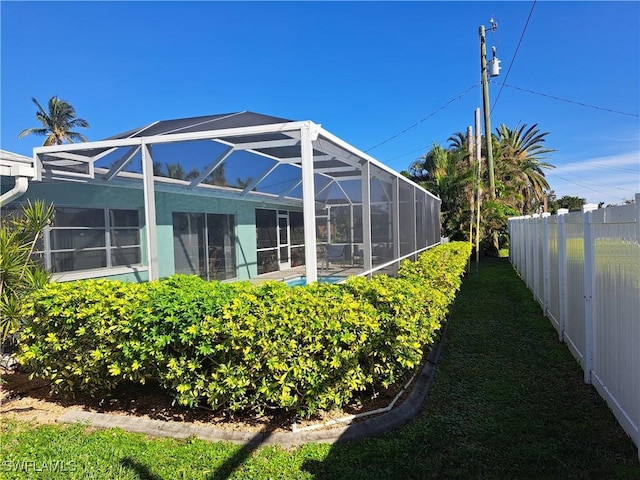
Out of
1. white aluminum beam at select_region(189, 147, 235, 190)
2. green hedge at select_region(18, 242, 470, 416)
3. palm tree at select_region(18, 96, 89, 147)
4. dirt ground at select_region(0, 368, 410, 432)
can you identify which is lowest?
dirt ground at select_region(0, 368, 410, 432)

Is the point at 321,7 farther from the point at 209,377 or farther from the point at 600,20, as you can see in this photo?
the point at 209,377

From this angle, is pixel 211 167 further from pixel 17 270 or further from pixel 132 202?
pixel 17 270

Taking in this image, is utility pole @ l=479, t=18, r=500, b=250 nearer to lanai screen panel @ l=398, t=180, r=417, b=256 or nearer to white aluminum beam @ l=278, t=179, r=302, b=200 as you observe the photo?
lanai screen panel @ l=398, t=180, r=417, b=256

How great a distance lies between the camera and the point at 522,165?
29031 millimetres

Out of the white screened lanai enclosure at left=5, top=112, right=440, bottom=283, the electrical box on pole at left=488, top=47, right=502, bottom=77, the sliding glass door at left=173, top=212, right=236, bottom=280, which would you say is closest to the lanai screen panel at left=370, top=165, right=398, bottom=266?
the white screened lanai enclosure at left=5, top=112, right=440, bottom=283

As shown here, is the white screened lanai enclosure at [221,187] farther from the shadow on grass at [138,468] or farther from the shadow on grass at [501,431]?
the shadow on grass at [138,468]

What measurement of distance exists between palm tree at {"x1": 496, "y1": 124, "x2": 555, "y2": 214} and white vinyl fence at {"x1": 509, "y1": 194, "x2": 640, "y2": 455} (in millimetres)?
19270

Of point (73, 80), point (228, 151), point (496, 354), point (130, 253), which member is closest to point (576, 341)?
point (496, 354)

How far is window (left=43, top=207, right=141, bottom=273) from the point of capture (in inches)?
270

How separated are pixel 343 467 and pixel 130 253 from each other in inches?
260

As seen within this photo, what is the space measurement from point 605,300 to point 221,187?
6.25 metres

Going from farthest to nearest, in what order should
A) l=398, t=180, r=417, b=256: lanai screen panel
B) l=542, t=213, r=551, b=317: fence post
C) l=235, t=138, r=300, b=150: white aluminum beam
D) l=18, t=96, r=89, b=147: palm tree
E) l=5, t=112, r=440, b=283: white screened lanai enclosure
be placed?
1. l=18, t=96, r=89, b=147: palm tree
2. l=398, t=180, r=417, b=256: lanai screen panel
3. l=542, t=213, r=551, b=317: fence post
4. l=235, t=138, r=300, b=150: white aluminum beam
5. l=5, t=112, r=440, b=283: white screened lanai enclosure

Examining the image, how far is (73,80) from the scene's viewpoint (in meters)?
12.5

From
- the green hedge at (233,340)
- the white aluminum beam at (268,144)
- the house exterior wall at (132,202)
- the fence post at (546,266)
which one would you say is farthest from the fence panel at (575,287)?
the house exterior wall at (132,202)
